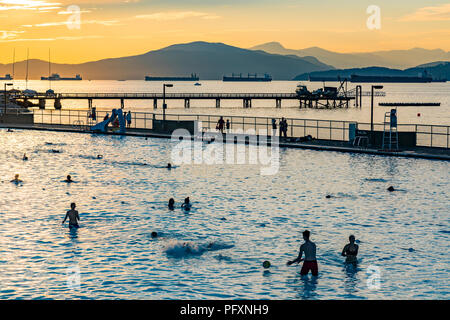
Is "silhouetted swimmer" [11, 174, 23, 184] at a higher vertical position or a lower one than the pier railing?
lower

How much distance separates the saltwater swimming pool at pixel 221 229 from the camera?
17.5m

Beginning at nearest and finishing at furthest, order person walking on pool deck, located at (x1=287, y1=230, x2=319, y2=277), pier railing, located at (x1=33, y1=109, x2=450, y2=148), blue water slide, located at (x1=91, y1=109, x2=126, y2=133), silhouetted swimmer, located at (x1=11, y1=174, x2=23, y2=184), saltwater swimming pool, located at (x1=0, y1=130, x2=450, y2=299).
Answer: saltwater swimming pool, located at (x1=0, y1=130, x2=450, y2=299)
person walking on pool deck, located at (x1=287, y1=230, x2=319, y2=277)
silhouetted swimmer, located at (x1=11, y1=174, x2=23, y2=184)
blue water slide, located at (x1=91, y1=109, x2=126, y2=133)
pier railing, located at (x1=33, y1=109, x2=450, y2=148)

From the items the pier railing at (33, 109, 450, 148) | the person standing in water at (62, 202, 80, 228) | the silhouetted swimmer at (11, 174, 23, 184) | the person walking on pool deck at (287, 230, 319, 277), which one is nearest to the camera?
the person walking on pool deck at (287, 230, 319, 277)

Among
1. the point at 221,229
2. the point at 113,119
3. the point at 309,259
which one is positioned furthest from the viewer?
the point at 113,119

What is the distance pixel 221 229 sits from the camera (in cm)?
2389

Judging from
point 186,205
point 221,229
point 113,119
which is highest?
point 113,119

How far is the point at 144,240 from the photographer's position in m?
22.4

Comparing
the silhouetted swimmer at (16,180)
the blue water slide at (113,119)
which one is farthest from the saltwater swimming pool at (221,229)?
the blue water slide at (113,119)

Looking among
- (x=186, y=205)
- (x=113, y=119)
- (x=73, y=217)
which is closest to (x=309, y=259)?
(x=73, y=217)

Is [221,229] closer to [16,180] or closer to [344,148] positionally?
[16,180]

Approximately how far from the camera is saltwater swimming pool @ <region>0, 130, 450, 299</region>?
688 inches

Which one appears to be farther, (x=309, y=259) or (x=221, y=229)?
(x=221, y=229)

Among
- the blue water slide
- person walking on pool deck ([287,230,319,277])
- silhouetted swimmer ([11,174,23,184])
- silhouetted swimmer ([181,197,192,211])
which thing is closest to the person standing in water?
silhouetted swimmer ([181,197,192,211])

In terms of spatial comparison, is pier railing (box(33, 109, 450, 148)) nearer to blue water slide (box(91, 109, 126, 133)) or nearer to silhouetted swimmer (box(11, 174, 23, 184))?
blue water slide (box(91, 109, 126, 133))
